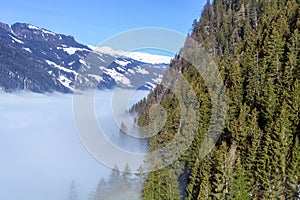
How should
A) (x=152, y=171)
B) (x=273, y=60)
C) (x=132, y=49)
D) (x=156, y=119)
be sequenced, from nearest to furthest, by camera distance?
(x=132, y=49) → (x=152, y=171) → (x=273, y=60) → (x=156, y=119)

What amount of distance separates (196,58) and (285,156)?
71.4 meters

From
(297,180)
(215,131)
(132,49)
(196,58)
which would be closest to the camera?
(132,49)

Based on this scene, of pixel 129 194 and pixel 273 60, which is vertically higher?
pixel 273 60

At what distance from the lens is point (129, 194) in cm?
7588

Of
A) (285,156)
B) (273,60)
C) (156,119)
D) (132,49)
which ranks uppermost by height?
(273,60)

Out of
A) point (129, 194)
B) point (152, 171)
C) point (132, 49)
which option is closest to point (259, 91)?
point (152, 171)

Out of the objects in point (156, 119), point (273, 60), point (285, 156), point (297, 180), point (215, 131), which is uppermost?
point (273, 60)

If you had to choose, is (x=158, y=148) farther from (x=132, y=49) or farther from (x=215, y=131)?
(x=132, y=49)

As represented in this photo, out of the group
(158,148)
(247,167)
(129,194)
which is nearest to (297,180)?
(247,167)

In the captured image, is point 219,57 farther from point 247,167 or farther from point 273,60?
point 247,167

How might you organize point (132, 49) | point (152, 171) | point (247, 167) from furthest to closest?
point (152, 171)
point (247, 167)
point (132, 49)

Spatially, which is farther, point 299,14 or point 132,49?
point 299,14

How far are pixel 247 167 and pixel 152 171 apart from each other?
620 inches

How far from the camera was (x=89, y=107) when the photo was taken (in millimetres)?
39938
